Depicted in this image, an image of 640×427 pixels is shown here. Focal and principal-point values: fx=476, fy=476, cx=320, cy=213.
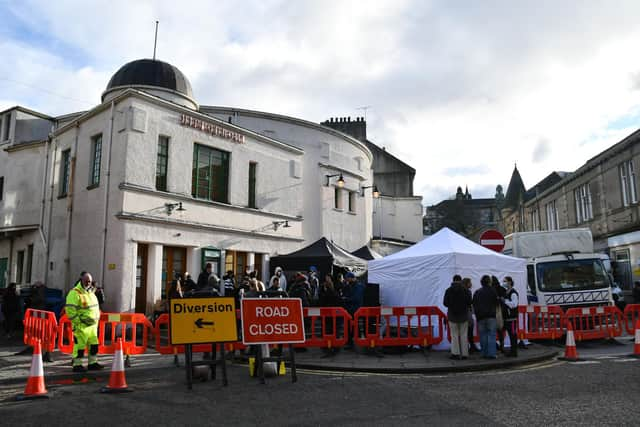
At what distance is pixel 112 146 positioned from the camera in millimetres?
16234

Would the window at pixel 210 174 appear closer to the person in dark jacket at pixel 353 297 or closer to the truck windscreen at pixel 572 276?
the person in dark jacket at pixel 353 297

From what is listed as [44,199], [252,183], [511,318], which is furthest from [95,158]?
[511,318]

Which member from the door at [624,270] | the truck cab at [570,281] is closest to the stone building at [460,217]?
the door at [624,270]

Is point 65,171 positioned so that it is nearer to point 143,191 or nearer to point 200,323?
point 143,191

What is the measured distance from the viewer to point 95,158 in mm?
17391

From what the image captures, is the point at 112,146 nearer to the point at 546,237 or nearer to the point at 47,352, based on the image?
the point at 47,352

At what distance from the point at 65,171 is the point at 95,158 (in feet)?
8.12

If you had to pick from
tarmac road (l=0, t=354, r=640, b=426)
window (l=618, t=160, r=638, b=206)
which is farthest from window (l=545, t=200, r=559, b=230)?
tarmac road (l=0, t=354, r=640, b=426)

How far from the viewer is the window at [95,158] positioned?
56.1 feet

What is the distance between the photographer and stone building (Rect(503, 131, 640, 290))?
1048 inches

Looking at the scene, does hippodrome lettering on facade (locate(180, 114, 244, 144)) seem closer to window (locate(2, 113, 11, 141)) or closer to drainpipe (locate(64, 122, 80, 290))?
drainpipe (locate(64, 122, 80, 290))

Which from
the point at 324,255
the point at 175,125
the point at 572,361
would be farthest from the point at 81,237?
the point at 572,361

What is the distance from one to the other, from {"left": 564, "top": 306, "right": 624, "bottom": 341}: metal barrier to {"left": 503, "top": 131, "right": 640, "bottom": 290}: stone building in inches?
339

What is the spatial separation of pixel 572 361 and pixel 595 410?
464 cm
